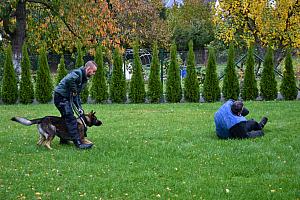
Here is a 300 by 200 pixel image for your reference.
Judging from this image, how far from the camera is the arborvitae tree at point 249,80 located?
15039 mm

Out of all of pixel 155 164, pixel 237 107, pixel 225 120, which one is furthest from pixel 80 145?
pixel 237 107

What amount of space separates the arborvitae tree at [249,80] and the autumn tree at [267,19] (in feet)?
14.4

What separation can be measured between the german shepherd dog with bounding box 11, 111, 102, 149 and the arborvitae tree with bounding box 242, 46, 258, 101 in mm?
7915

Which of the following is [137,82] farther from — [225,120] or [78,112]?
[78,112]

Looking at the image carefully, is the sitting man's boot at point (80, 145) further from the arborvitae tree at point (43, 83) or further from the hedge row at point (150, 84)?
the arborvitae tree at point (43, 83)

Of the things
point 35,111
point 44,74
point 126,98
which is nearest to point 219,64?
point 126,98

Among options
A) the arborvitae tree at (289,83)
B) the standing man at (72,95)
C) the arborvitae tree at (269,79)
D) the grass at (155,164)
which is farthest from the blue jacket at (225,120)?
the arborvitae tree at (289,83)

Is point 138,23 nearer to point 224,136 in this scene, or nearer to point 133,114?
point 133,114

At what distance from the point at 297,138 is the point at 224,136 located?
129 cm

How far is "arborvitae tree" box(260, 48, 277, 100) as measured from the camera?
49.1 feet

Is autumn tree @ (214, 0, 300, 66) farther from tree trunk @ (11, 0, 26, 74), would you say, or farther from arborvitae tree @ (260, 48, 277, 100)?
tree trunk @ (11, 0, 26, 74)

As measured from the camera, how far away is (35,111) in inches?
508

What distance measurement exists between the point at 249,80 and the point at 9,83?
780 cm

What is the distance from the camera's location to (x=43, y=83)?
601 inches
